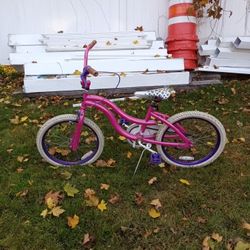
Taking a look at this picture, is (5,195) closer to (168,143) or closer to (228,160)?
(168,143)

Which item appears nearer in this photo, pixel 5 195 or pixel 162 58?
pixel 5 195

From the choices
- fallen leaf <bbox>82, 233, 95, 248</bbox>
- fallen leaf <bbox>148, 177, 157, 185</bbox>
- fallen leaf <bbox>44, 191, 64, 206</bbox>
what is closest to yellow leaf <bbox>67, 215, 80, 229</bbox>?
fallen leaf <bbox>82, 233, 95, 248</bbox>

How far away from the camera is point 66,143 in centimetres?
377

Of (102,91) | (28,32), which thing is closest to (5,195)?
(102,91)

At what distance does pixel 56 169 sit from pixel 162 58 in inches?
114

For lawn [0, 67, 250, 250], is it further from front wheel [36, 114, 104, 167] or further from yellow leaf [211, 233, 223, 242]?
front wheel [36, 114, 104, 167]

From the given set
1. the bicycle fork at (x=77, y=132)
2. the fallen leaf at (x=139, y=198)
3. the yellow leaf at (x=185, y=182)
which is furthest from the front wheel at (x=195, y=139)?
the bicycle fork at (x=77, y=132)

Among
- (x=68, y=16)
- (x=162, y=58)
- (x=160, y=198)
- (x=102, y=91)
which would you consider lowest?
(x=160, y=198)

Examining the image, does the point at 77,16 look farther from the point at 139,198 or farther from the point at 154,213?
the point at 154,213

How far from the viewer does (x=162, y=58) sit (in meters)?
5.65

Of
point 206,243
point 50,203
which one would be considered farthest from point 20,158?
point 206,243

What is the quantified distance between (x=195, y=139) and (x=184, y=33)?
119 inches

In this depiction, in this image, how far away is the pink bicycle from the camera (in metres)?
3.28

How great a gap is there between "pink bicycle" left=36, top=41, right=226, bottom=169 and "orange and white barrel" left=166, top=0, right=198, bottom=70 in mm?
2654
